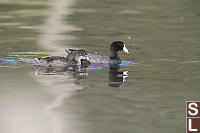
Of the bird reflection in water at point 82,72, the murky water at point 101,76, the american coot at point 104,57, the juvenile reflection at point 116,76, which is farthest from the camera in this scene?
the american coot at point 104,57

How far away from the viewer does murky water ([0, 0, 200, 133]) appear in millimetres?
9734

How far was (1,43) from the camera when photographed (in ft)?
58.1

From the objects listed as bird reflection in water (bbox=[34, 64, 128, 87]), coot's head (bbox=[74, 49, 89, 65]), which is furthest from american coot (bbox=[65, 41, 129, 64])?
bird reflection in water (bbox=[34, 64, 128, 87])

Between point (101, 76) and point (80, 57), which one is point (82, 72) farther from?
point (80, 57)

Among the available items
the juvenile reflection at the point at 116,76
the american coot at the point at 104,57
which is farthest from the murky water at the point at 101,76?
the american coot at the point at 104,57

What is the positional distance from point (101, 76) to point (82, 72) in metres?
0.72

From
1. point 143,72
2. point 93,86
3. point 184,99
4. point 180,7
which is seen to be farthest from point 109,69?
point 180,7

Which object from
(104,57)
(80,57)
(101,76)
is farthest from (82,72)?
(104,57)

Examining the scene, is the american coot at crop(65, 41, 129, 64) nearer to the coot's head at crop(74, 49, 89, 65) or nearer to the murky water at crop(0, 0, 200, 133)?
the coot's head at crop(74, 49, 89, 65)

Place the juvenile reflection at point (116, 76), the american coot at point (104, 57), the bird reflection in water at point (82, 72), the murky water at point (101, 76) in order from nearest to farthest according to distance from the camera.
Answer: the murky water at point (101, 76) < the juvenile reflection at point (116, 76) < the bird reflection in water at point (82, 72) < the american coot at point (104, 57)

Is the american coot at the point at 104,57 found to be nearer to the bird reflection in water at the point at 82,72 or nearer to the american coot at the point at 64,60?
the american coot at the point at 64,60

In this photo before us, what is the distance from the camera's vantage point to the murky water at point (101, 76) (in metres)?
9.73

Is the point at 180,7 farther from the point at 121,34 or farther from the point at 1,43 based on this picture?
the point at 1,43

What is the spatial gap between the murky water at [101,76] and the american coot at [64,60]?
0.31 meters
